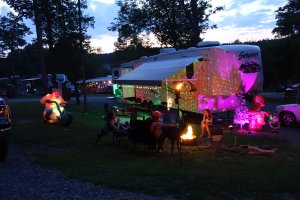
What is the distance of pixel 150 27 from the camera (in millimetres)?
28641

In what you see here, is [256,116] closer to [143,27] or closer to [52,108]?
[52,108]

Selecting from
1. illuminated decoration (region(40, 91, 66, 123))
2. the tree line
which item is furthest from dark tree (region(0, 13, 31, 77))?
illuminated decoration (region(40, 91, 66, 123))

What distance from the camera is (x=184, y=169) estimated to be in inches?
310

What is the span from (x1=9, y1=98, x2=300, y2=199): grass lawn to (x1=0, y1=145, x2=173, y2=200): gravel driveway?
0.25 meters

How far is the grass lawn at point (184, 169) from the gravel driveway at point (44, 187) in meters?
0.25

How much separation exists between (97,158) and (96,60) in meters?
71.6

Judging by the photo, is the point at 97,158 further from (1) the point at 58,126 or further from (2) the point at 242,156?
(1) the point at 58,126

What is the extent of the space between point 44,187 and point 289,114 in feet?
36.9

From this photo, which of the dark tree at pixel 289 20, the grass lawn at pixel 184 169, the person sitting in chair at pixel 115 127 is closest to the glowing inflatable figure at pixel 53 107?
the grass lawn at pixel 184 169

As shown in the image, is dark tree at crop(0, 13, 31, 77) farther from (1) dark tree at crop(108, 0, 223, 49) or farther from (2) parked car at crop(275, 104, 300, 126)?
(2) parked car at crop(275, 104, 300, 126)

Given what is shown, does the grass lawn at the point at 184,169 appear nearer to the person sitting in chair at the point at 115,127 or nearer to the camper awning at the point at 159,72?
the person sitting in chair at the point at 115,127

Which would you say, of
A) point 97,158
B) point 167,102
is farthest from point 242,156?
point 167,102

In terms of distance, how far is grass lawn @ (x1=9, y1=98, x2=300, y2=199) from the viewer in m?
6.38

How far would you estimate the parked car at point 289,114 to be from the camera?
14883 mm
